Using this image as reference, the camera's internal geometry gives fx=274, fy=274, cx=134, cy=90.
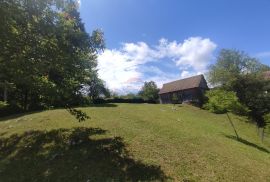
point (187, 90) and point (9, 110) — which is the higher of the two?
point (187, 90)

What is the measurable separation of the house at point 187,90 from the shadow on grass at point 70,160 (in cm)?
4853

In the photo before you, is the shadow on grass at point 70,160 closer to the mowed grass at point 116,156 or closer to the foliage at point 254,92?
the mowed grass at point 116,156

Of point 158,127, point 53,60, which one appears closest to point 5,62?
point 53,60

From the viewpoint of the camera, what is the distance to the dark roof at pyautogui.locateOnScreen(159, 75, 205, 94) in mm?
67562

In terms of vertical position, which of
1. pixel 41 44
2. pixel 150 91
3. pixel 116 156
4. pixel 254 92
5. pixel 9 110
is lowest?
pixel 116 156

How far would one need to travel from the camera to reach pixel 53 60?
14258 mm

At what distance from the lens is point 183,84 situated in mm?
72312

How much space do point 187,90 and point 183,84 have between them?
322 centimetres

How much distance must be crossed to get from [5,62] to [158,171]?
366 inches

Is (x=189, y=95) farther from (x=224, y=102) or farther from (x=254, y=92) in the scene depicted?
(x=224, y=102)

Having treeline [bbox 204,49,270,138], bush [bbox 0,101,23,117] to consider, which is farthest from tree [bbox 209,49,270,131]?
bush [bbox 0,101,23,117]

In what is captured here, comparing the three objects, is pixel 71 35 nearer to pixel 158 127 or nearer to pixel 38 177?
pixel 38 177

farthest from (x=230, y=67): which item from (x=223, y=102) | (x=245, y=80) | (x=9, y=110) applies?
(x=9, y=110)

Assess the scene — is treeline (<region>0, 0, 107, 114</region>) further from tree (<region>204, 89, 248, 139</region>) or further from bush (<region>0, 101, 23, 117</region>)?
bush (<region>0, 101, 23, 117</region>)
